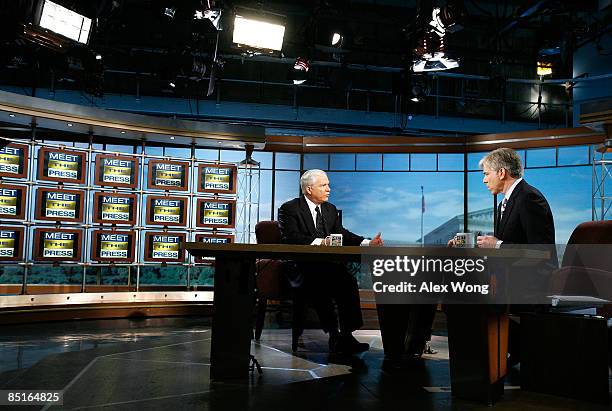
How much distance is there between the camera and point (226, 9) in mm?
7480

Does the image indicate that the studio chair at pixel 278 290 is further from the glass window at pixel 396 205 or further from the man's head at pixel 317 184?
the glass window at pixel 396 205

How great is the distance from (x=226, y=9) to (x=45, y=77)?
643 cm

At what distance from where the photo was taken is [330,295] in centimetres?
385

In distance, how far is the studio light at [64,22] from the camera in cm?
628

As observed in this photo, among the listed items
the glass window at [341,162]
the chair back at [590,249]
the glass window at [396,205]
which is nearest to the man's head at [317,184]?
the chair back at [590,249]

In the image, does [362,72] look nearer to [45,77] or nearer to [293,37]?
[293,37]

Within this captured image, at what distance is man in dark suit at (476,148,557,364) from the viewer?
2793 mm

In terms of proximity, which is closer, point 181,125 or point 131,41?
point 181,125

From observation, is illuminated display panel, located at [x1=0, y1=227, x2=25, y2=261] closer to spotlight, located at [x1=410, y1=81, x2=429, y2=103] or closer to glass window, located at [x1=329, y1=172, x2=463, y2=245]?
spotlight, located at [x1=410, y1=81, x2=429, y2=103]

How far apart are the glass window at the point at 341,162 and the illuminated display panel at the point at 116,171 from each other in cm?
1152

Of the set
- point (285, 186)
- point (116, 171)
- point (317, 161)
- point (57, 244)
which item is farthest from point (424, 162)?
point (57, 244)

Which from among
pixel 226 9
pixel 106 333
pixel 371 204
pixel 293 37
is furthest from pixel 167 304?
pixel 371 204

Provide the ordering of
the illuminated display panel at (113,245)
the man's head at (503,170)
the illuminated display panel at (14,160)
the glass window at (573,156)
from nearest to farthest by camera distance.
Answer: the man's head at (503,170)
the illuminated display panel at (14,160)
the illuminated display panel at (113,245)
the glass window at (573,156)

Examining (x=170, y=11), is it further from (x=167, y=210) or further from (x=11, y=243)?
(x=11, y=243)
